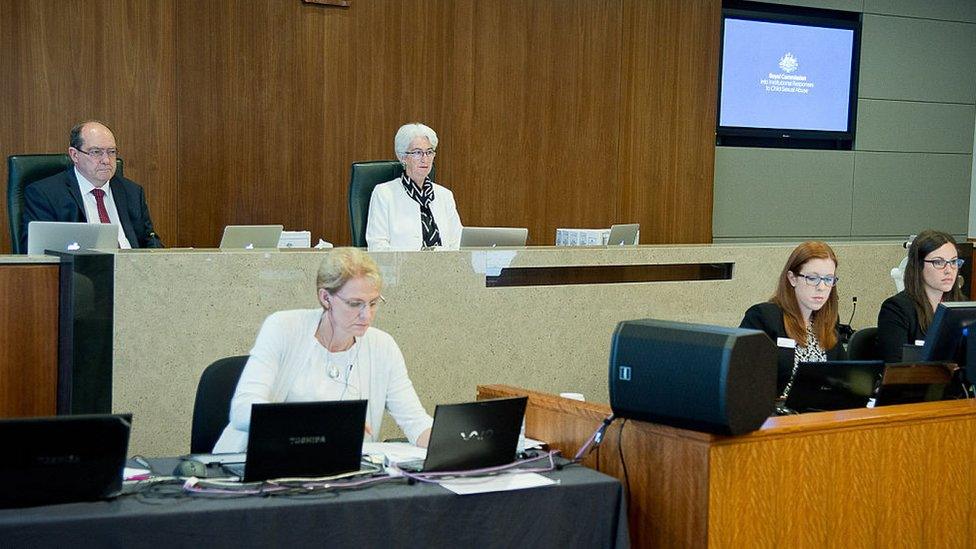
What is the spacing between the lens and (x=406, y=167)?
572 centimetres

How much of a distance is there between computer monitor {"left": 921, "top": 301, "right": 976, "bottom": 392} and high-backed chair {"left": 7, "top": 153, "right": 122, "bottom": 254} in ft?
12.4

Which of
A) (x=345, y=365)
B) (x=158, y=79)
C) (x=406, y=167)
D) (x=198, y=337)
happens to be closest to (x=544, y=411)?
(x=345, y=365)

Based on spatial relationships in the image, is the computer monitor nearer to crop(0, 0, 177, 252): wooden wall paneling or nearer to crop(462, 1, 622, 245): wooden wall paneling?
crop(462, 1, 622, 245): wooden wall paneling

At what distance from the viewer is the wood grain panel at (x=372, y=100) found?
21.0 ft

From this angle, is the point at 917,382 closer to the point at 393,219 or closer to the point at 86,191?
the point at 393,219

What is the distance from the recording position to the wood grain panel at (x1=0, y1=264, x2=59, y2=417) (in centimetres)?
395

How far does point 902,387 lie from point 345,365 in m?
1.67

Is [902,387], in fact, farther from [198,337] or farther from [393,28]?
[393,28]

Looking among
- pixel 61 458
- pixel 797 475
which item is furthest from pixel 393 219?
pixel 61 458

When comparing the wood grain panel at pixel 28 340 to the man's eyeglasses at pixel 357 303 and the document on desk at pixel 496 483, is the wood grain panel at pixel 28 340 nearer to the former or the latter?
the man's eyeglasses at pixel 357 303

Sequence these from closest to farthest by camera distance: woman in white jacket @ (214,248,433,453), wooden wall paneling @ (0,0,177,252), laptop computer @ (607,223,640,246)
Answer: woman in white jacket @ (214,248,433,453) < laptop computer @ (607,223,640,246) < wooden wall paneling @ (0,0,177,252)

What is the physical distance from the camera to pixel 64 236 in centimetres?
427

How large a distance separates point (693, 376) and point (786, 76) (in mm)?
6530

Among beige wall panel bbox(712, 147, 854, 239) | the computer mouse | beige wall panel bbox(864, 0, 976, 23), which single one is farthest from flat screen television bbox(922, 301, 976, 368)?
beige wall panel bbox(864, 0, 976, 23)
